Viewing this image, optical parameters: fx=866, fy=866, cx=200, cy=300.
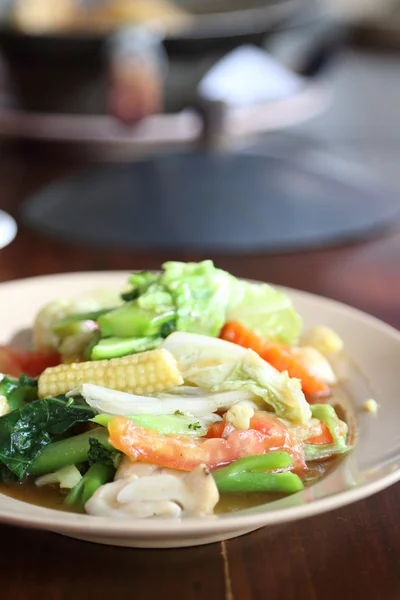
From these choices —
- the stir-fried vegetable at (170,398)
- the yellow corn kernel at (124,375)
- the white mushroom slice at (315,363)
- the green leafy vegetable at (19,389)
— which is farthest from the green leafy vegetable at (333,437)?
the green leafy vegetable at (19,389)

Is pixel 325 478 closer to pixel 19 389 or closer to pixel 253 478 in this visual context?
pixel 253 478

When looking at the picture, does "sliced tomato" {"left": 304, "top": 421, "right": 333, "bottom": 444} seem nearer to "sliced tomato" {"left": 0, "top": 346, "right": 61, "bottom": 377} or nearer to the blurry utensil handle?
"sliced tomato" {"left": 0, "top": 346, "right": 61, "bottom": 377}

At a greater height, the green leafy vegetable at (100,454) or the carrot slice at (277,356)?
the green leafy vegetable at (100,454)

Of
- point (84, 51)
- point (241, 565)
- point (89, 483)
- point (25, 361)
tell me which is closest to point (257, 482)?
point (241, 565)

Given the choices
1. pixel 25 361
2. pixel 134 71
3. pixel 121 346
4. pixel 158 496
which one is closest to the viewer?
pixel 158 496

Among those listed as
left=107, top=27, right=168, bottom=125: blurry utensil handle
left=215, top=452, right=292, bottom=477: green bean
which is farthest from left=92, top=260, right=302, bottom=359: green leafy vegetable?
left=107, top=27, right=168, bottom=125: blurry utensil handle

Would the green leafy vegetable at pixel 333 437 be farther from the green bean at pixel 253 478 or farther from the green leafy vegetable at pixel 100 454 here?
the green leafy vegetable at pixel 100 454

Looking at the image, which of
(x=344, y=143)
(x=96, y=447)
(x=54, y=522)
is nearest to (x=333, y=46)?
(x=344, y=143)

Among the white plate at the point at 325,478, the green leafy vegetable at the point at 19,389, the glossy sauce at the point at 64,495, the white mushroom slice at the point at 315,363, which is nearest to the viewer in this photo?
the white plate at the point at 325,478
